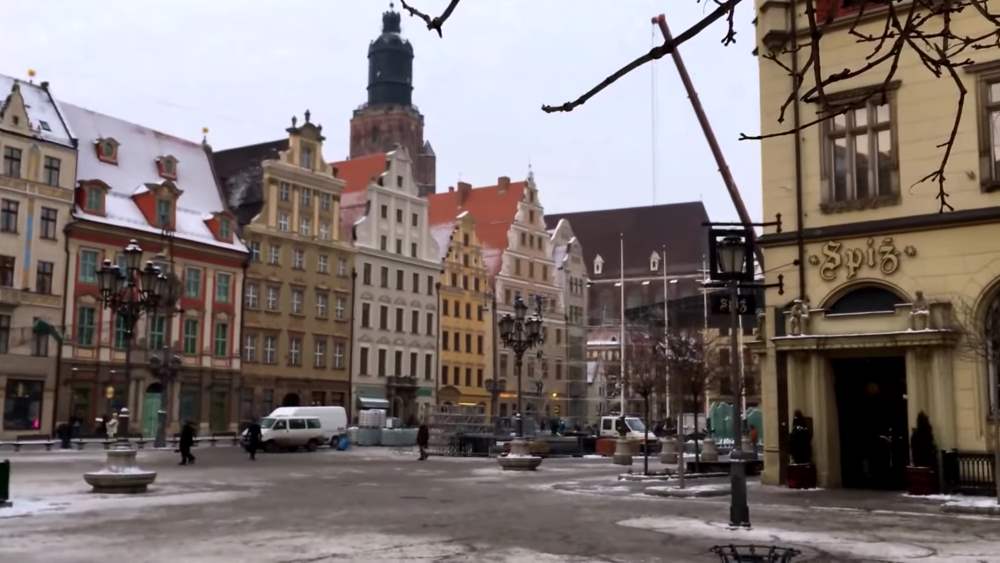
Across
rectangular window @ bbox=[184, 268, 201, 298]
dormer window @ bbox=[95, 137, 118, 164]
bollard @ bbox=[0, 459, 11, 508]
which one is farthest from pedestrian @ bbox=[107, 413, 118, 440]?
bollard @ bbox=[0, 459, 11, 508]

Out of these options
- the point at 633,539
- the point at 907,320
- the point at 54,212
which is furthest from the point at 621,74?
the point at 54,212

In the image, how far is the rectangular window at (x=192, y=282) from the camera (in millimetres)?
57250

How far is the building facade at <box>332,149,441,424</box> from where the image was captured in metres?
69.1

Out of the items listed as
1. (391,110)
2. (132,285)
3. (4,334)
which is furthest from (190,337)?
(391,110)

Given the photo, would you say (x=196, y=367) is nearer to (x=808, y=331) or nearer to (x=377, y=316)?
(x=377, y=316)

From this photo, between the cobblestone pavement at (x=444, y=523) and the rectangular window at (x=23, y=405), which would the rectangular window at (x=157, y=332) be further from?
the cobblestone pavement at (x=444, y=523)

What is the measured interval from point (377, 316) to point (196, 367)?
16219 mm

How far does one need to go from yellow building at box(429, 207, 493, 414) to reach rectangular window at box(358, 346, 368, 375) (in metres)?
8.15

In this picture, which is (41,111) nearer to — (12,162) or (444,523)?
(12,162)

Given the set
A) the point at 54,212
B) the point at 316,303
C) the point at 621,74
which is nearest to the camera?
the point at 621,74

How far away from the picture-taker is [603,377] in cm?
9656

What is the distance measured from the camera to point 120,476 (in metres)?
21.2

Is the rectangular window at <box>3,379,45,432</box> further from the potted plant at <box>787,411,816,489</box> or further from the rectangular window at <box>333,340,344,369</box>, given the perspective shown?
the potted plant at <box>787,411,816,489</box>

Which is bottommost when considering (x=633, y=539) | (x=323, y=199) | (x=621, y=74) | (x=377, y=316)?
(x=633, y=539)
